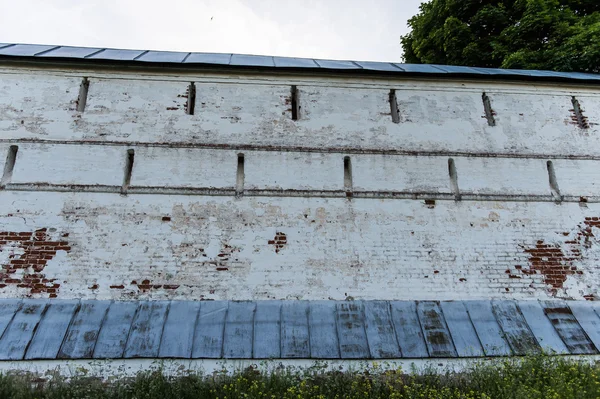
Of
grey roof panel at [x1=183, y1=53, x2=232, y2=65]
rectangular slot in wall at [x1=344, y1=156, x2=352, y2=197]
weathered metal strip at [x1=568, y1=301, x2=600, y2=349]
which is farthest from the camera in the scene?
grey roof panel at [x1=183, y1=53, x2=232, y2=65]

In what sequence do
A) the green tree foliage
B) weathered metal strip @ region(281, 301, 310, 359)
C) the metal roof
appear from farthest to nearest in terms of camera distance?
the green tree foliage < the metal roof < weathered metal strip @ region(281, 301, 310, 359)

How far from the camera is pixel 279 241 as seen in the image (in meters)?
6.57

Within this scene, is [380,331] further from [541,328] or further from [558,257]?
[558,257]

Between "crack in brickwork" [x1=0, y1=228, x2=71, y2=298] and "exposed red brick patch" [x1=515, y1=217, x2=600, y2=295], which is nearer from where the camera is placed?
"crack in brickwork" [x1=0, y1=228, x2=71, y2=298]

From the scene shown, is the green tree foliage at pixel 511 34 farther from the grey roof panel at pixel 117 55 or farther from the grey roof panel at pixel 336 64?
the grey roof panel at pixel 117 55

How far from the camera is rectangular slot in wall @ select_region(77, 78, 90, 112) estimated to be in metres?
7.21

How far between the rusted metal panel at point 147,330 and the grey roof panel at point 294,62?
438cm

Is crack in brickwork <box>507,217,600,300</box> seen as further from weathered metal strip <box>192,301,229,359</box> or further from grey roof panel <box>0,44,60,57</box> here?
grey roof panel <box>0,44,60,57</box>

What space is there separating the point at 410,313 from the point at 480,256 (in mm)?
1499

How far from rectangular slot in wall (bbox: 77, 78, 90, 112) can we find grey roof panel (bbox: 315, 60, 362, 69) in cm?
398

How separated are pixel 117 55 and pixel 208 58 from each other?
160 cm

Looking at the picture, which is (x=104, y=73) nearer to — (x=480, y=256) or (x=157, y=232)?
(x=157, y=232)

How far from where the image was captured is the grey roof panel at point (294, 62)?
790 centimetres

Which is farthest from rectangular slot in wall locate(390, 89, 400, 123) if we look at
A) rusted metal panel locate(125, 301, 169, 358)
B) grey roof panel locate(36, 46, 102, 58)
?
grey roof panel locate(36, 46, 102, 58)
